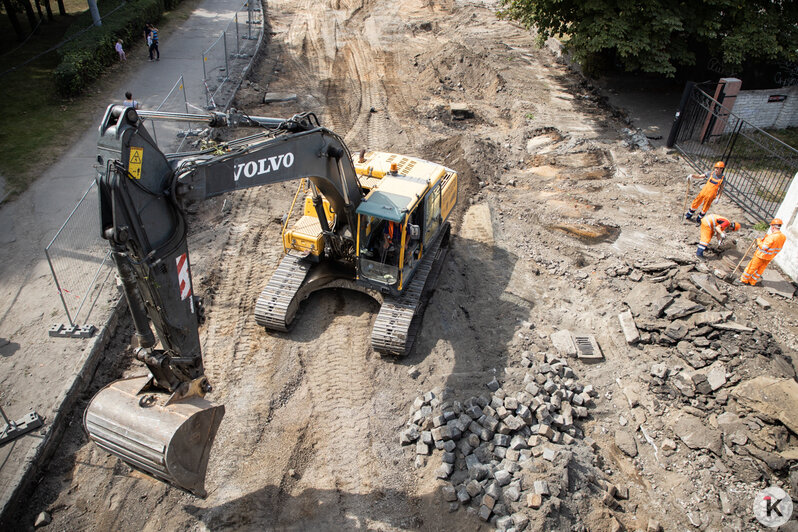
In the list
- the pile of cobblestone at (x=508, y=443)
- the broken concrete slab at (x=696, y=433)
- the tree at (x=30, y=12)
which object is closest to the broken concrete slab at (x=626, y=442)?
the pile of cobblestone at (x=508, y=443)

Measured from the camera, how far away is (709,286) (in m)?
10.5

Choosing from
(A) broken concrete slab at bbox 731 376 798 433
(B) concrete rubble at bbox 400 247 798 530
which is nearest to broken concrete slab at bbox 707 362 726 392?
(B) concrete rubble at bbox 400 247 798 530

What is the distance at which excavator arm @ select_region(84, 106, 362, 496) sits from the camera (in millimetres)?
4867

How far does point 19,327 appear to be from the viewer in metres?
9.71

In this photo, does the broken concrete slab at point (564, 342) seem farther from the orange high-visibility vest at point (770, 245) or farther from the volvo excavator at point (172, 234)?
the orange high-visibility vest at point (770, 245)

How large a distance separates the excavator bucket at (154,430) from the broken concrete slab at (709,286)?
9088 mm

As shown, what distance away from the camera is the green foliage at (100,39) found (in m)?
17.7

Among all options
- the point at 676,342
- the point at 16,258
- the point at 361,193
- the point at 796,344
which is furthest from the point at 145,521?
the point at 796,344

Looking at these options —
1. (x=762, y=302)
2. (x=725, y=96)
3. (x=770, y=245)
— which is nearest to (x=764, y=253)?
(x=770, y=245)

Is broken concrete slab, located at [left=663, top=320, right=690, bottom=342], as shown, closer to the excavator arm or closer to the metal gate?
the metal gate

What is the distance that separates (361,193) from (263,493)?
16.0 ft

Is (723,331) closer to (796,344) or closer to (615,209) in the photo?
(796,344)

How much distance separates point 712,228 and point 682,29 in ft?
25.8

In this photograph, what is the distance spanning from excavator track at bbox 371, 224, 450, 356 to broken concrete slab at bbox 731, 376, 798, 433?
526 centimetres
